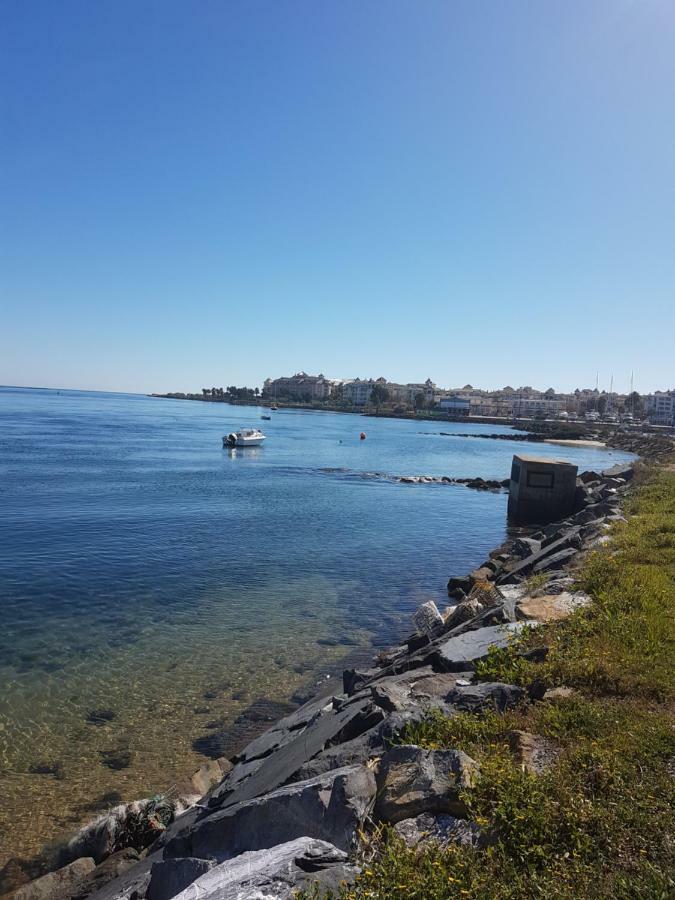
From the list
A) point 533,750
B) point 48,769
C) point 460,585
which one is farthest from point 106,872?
point 460,585

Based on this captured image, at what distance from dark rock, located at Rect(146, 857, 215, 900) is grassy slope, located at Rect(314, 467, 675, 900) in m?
1.55

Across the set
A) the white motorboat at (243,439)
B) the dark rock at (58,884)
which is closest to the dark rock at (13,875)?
the dark rock at (58,884)

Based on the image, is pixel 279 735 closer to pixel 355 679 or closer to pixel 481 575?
pixel 355 679

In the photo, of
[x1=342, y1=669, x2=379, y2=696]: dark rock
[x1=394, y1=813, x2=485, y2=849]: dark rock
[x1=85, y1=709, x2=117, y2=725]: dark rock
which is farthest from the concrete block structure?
[x1=394, y1=813, x2=485, y2=849]: dark rock

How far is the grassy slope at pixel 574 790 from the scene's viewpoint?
3.36 m

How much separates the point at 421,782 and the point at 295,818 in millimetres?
950

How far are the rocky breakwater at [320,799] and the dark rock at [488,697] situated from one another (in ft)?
0.04

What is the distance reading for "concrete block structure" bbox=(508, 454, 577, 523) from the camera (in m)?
30.1

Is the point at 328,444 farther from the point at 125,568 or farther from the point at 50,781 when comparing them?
the point at 50,781

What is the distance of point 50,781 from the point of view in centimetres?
823

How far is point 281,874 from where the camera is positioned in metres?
3.65

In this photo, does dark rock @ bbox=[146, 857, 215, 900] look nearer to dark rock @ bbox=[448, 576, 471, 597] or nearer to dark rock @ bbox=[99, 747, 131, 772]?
dark rock @ bbox=[99, 747, 131, 772]

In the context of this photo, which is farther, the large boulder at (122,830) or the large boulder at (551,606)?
the large boulder at (551,606)

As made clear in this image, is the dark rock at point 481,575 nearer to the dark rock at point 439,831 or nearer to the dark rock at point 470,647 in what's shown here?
the dark rock at point 470,647
